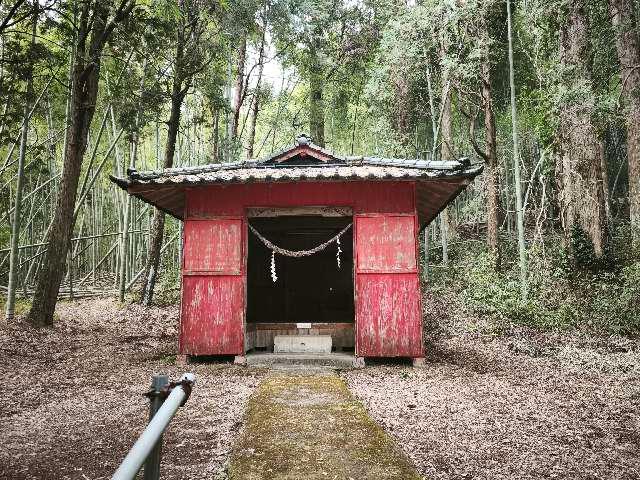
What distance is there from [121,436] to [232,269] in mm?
3289

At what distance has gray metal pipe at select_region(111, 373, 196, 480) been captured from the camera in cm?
96

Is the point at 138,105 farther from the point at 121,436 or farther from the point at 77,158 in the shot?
the point at 121,436

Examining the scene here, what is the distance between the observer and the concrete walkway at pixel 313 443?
264 cm

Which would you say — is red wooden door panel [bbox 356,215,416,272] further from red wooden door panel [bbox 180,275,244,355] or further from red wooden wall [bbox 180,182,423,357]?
red wooden door panel [bbox 180,275,244,355]

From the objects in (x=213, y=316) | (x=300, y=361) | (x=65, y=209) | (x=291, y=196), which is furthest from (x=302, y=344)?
(x=65, y=209)

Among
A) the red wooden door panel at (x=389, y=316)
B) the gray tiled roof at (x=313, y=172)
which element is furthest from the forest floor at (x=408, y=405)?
the gray tiled roof at (x=313, y=172)

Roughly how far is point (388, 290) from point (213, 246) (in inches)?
106

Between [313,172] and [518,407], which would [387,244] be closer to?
[313,172]

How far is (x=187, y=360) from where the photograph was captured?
6660 mm

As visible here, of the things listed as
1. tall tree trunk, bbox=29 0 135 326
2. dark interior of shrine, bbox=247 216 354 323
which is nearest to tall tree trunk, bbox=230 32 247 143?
dark interior of shrine, bbox=247 216 354 323

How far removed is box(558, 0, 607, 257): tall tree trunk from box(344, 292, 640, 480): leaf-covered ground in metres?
3.15

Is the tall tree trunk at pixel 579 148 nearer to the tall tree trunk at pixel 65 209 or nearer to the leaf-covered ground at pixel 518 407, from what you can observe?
the leaf-covered ground at pixel 518 407

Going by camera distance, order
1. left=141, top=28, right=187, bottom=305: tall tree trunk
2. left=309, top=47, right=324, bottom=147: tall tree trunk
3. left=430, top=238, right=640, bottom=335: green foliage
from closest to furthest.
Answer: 1. left=430, top=238, right=640, bottom=335: green foliage
2. left=141, top=28, right=187, bottom=305: tall tree trunk
3. left=309, top=47, right=324, bottom=147: tall tree trunk

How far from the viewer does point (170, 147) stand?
11.0 meters
